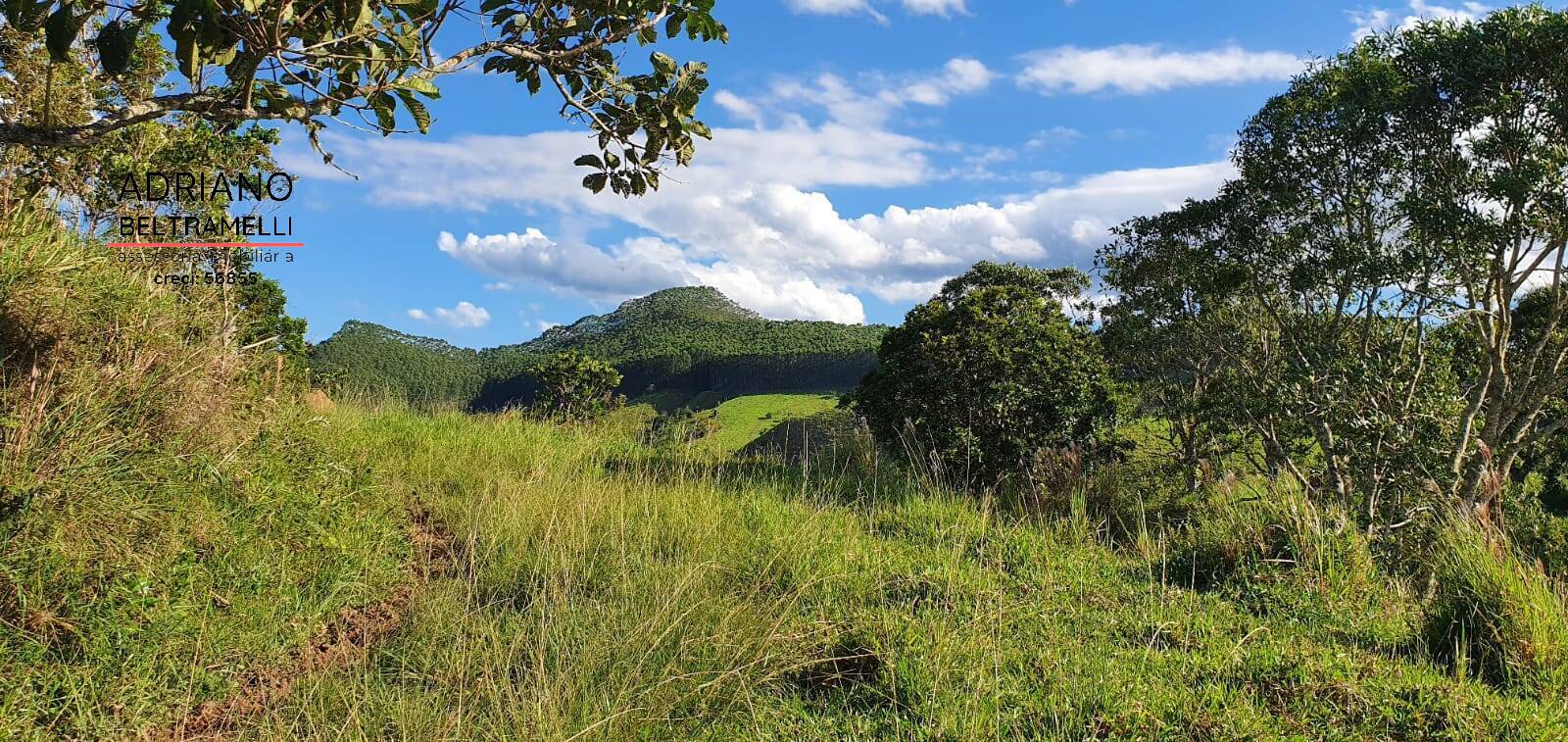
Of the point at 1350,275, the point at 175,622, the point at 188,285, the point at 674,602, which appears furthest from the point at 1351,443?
the point at 188,285

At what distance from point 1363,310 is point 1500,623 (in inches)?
285

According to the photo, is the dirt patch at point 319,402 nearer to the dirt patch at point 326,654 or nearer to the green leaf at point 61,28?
the dirt patch at point 326,654

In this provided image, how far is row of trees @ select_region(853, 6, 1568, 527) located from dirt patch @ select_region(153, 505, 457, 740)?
5.71m

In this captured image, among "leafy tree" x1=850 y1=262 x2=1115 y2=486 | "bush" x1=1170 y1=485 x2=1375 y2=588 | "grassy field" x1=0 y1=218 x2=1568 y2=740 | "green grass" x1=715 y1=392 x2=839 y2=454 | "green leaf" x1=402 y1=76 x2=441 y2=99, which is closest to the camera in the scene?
"green leaf" x1=402 y1=76 x2=441 y2=99

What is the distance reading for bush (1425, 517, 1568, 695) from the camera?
3.92 m

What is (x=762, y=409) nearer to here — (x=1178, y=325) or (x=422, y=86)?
(x=1178, y=325)

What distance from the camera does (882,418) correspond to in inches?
416

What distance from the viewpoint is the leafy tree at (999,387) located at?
9664 mm

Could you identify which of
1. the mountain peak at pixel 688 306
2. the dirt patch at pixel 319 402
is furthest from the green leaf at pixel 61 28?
the mountain peak at pixel 688 306

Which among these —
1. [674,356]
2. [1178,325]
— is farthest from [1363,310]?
[674,356]

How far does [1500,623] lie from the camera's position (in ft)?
13.6

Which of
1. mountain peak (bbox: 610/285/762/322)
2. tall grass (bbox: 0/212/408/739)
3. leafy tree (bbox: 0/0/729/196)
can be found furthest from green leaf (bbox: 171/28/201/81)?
mountain peak (bbox: 610/285/762/322)

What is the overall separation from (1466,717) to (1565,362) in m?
9.92

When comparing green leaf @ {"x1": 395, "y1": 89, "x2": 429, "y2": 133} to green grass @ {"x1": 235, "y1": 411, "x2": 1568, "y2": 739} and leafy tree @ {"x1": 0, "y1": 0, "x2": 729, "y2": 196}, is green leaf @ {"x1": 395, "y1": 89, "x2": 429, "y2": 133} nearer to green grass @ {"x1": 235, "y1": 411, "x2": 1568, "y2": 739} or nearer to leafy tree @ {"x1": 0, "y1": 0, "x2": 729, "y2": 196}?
leafy tree @ {"x1": 0, "y1": 0, "x2": 729, "y2": 196}
